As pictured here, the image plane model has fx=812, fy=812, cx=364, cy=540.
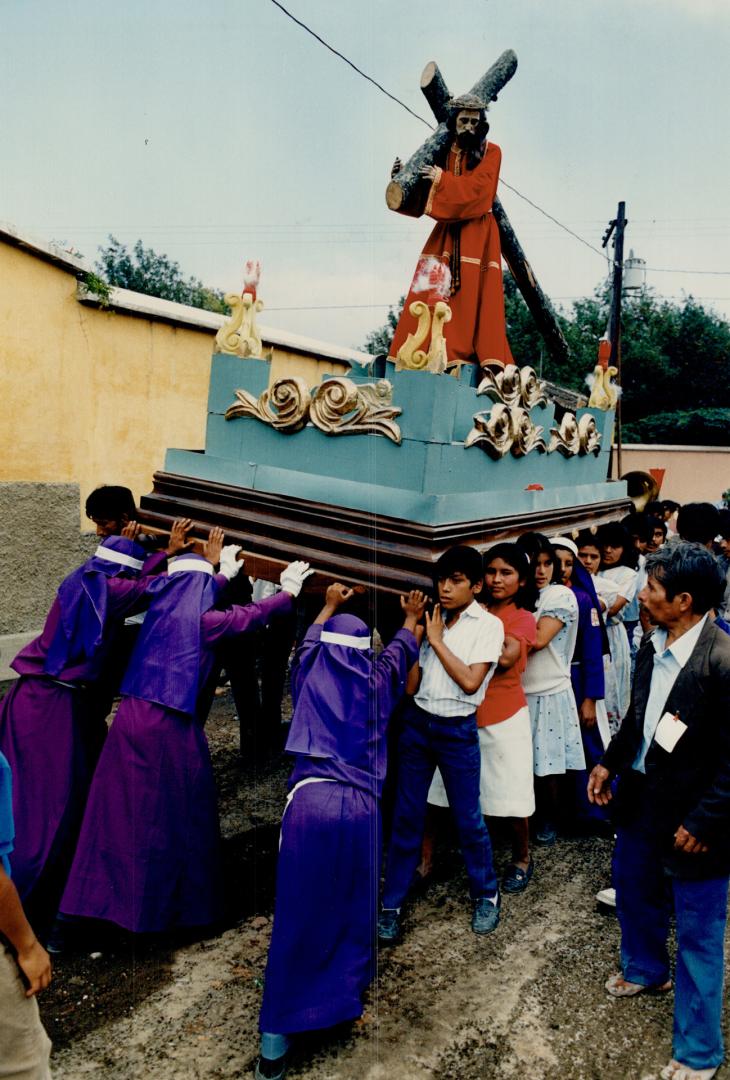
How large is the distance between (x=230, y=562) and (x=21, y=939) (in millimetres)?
1913

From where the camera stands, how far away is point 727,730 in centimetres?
249

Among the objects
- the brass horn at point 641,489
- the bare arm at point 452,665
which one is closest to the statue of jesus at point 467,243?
the bare arm at point 452,665

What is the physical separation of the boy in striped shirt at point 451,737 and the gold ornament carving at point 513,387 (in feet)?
3.59

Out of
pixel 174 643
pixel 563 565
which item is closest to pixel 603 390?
pixel 563 565

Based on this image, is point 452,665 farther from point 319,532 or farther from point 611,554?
point 611,554

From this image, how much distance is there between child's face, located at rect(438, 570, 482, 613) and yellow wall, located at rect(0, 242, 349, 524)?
4439mm

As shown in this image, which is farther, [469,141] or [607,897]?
[469,141]

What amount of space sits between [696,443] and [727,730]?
20.2 meters

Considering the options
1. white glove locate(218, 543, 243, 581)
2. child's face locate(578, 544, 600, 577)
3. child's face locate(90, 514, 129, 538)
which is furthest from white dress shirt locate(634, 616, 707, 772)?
child's face locate(90, 514, 129, 538)

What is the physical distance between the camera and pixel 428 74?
4.09m

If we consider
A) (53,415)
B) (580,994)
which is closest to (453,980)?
(580,994)

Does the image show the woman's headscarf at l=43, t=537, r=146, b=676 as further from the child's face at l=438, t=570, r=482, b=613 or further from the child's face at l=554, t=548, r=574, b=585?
the child's face at l=554, t=548, r=574, b=585

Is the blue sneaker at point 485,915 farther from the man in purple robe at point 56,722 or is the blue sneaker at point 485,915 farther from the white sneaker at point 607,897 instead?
the man in purple robe at point 56,722

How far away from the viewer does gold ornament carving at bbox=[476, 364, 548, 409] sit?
156 inches
